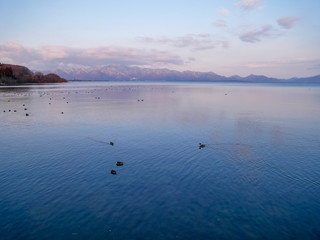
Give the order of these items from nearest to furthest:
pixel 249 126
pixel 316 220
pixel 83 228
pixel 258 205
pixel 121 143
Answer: pixel 83 228 → pixel 316 220 → pixel 258 205 → pixel 121 143 → pixel 249 126

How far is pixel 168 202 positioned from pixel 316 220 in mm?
7919

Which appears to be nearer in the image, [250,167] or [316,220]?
[316,220]

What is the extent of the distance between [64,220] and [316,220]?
43.3 feet

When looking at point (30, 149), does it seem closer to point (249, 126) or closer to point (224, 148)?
point (224, 148)

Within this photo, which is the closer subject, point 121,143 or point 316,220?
point 316,220

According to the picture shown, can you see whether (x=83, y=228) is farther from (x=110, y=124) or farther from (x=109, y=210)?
(x=110, y=124)

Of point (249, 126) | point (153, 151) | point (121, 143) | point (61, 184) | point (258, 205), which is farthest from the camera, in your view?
point (249, 126)

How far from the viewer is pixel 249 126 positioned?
33062 mm

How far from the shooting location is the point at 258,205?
12.6 meters

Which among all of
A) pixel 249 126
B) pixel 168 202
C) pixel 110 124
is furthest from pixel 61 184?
pixel 249 126

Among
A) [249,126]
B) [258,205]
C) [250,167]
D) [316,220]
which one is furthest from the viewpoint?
[249,126]

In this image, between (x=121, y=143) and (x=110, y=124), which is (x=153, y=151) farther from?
(x=110, y=124)

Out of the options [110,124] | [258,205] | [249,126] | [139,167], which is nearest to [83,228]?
[139,167]

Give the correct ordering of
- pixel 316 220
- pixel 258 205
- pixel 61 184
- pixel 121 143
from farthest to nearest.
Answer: pixel 121 143 < pixel 61 184 < pixel 258 205 < pixel 316 220
